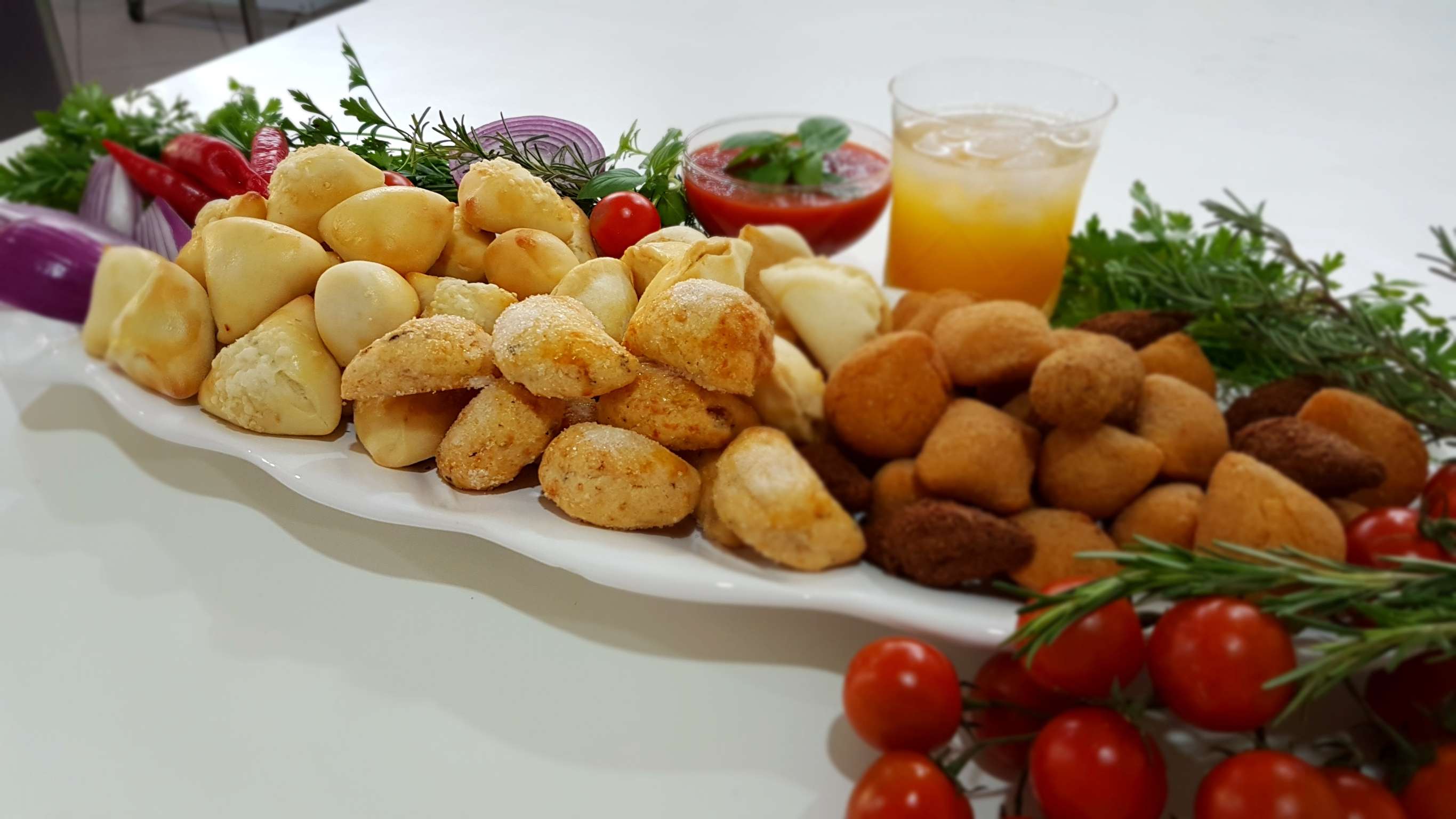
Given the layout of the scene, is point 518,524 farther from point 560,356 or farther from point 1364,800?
point 1364,800

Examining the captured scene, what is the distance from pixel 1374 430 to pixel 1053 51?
6.10 feet

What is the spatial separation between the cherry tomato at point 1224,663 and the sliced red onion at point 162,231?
976 mm

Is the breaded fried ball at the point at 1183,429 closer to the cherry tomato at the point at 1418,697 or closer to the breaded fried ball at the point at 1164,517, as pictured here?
the breaded fried ball at the point at 1164,517

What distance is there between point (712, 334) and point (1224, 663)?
1.40ft

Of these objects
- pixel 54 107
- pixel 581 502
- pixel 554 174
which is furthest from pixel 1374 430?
pixel 54 107

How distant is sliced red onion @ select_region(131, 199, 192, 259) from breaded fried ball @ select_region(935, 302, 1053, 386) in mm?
774

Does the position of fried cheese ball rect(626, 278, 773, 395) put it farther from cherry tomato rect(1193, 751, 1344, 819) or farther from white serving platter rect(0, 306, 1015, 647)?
cherry tomato rect(1193, 751, 1344, 819)

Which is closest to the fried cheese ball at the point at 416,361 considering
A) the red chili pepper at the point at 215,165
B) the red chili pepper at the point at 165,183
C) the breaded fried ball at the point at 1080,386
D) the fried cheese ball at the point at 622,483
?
the fried cheese ball at the point at 622,483

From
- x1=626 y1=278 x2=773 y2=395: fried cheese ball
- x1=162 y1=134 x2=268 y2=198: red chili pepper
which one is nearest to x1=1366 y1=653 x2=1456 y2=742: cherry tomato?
x1=626 y1=278 x2=773 y2=395: fried cheese ball

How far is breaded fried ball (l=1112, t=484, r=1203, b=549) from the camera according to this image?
0.74 metres

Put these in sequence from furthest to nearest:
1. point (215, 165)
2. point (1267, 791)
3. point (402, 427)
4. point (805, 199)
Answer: point (805, 199) → point (215, 165) → point (402, 427) → point (1267, 791)

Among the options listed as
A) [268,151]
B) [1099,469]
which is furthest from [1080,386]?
[268,151]

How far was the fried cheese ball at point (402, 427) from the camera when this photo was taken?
0.90 metres

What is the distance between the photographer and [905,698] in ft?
2.15
